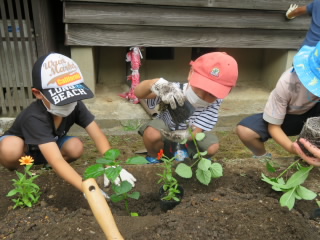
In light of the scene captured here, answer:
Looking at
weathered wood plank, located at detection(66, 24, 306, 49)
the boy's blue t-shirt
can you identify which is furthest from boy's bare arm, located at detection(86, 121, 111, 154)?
the boy's blue t-shirt

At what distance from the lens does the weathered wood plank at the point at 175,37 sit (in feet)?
12.4

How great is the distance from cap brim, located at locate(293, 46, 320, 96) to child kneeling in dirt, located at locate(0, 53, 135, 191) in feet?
3.64

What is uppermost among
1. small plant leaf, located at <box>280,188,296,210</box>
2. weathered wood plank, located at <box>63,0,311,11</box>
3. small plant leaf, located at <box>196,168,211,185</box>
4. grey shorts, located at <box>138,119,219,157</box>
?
weathered wood plank, located at <box>63,0,311,11</box>

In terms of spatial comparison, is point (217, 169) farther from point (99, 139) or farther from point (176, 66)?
point (176, 66)

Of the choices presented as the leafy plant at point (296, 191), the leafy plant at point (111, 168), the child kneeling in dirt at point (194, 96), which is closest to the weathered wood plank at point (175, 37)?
the child kneeling in dirt at point (194, 96)

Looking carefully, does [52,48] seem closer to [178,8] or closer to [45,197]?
[178,8]

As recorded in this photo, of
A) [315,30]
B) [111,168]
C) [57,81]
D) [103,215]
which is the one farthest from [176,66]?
[103,215]

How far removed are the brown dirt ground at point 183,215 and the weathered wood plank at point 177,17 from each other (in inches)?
93.2

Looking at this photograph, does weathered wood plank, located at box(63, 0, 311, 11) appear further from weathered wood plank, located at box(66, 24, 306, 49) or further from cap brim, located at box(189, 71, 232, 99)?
cap brim, located at box(189, 71, 232, 99)

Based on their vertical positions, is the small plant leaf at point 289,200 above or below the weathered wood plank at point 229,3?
below

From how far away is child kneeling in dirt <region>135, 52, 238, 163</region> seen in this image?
1980 millimetres

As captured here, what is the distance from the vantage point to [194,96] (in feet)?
7.09

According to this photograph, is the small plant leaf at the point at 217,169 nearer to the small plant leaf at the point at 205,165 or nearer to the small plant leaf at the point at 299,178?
the small plant leaf at the point at 205,165

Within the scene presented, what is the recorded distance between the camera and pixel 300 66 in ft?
5.60
